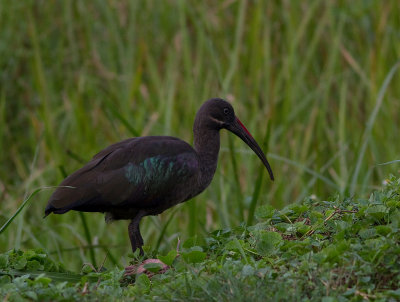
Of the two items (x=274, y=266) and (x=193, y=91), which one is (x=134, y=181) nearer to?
(x=274, y=266)

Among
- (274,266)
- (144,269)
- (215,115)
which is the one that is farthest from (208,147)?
(274,266)

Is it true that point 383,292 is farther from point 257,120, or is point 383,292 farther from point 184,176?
point 257,120

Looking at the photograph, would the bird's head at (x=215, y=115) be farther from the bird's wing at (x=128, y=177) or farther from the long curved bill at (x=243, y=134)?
the bird's wing at (x=128, y=177)

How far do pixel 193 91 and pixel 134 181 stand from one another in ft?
7.51

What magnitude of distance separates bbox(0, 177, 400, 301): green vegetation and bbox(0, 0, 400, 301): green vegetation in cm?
186

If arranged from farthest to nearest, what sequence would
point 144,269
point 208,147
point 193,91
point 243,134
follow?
1. point 193,91
2. point 243,134
3. point 208,147
4. point 144,269

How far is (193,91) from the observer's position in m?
7.02

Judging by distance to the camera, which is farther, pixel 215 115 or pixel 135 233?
pixel 215 115

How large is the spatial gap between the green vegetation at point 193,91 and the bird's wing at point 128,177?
128 cm

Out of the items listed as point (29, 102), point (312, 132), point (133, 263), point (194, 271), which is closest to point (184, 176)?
point (133, 263)

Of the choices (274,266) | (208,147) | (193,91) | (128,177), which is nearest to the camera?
(274,266)

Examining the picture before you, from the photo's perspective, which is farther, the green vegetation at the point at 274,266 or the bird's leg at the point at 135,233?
the bird's leg at the point at 135,233

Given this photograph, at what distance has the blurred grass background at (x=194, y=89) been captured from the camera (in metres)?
6.81

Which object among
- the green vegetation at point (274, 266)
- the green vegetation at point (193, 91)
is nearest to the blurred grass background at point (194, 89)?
the green vegetation at point (193, 91)
